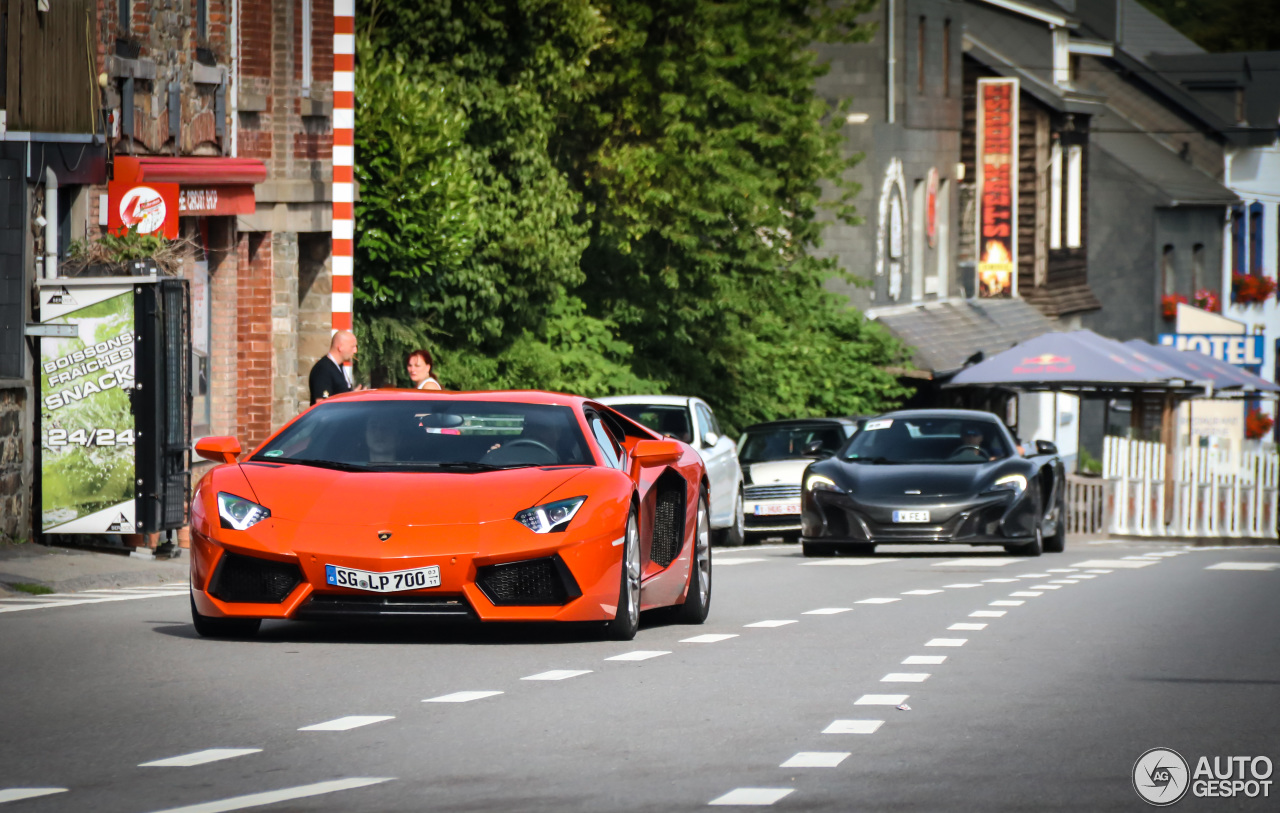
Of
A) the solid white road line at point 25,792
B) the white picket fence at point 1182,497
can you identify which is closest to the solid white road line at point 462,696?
the solid white road line at point 25,792

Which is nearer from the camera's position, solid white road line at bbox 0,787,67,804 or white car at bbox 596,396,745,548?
solid white road line at bbox 0,787,67,804

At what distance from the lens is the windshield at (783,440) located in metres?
31.7

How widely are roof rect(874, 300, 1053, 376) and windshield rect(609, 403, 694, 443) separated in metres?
19.9

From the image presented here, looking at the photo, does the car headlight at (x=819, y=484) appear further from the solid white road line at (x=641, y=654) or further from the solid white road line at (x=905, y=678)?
the solid white road line at (x=905, y=678)

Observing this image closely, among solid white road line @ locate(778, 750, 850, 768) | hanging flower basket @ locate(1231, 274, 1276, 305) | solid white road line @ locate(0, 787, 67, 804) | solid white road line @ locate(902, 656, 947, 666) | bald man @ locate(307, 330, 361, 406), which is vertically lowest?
solid white road line @ locate(902, 656, 947, 666)

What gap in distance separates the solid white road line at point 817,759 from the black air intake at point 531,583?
129 inches

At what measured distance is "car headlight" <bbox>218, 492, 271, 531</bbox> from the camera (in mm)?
10906

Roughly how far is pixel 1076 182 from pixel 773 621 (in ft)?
156

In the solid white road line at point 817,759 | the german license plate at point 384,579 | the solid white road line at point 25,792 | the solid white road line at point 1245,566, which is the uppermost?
the german license plate at point 384,579

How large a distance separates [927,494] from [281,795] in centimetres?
1599

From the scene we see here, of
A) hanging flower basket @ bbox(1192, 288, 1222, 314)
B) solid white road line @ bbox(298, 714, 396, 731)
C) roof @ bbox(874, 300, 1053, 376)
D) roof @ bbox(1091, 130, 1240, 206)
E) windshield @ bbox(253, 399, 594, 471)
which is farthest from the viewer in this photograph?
hanging flower basket @ bbox(1192, 288, 1222, 314)

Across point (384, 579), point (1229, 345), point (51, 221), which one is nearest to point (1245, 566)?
point (51, 221)

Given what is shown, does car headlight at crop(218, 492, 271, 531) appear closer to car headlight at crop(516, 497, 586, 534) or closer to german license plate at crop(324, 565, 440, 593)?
german license plate at crop(324, 565, 440, 593)

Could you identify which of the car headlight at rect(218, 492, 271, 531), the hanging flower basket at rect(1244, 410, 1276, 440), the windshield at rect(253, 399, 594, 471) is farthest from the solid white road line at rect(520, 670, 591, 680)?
the hanging flower basket at rect(1244, 410, 1276, 440)
